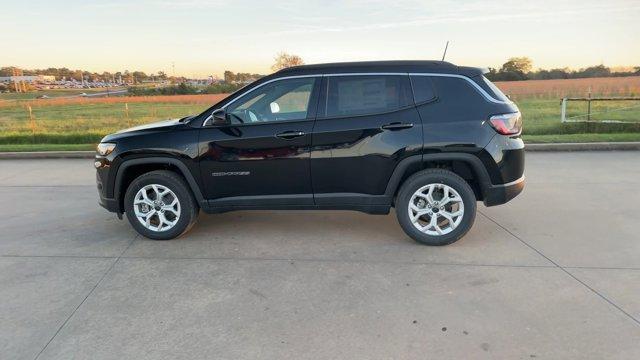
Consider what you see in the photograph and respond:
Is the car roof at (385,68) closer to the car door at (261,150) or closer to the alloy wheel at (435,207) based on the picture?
the car door at (261,150)

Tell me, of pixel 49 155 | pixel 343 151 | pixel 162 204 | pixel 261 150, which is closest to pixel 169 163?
pixel 162 204

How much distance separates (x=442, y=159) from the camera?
4.62 m

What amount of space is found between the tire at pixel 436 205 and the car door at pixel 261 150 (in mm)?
996

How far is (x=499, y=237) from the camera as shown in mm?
4941

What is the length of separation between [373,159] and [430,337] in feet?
6.69

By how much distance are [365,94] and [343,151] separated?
2.05 feet

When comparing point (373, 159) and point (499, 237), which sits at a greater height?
point (373, 159)

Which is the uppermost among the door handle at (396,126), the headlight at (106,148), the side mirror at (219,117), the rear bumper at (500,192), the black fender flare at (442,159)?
the side mirror at (219,117)

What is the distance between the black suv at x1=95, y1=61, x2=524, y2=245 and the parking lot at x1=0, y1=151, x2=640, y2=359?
43 cm

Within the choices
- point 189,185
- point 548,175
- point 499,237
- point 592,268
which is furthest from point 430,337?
point 548,175

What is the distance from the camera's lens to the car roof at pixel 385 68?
473cm

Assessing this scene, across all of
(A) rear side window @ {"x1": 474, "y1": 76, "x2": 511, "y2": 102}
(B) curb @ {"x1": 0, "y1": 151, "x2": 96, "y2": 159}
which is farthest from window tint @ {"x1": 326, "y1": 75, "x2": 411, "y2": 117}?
(B) curb @ {"x1": 0, "y1": 151, "x2": 96, "y2": 159}

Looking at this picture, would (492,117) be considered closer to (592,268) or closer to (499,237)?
(499,237)

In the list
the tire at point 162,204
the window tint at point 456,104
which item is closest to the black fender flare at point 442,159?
the window tint at point 456,104
